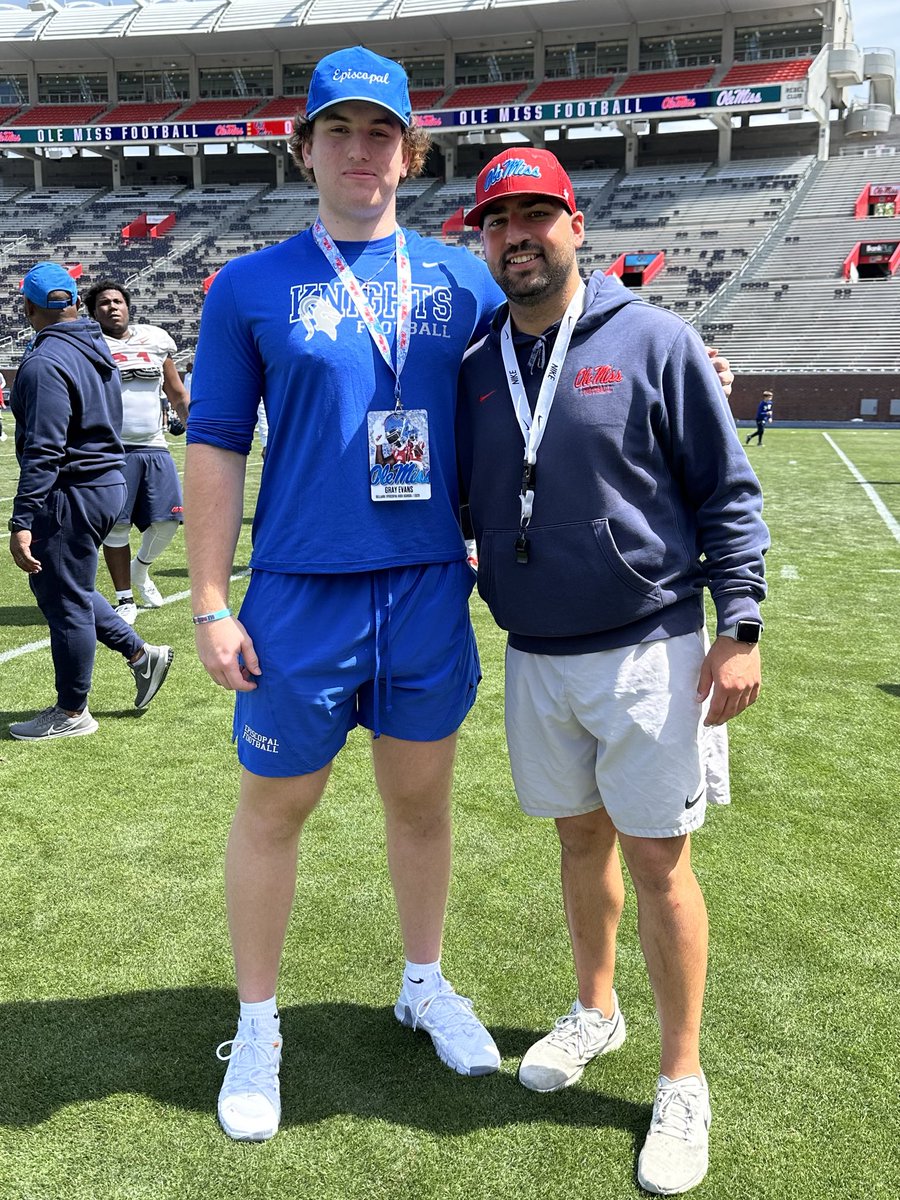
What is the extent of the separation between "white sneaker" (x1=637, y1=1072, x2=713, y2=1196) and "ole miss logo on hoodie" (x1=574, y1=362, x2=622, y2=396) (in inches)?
58.4

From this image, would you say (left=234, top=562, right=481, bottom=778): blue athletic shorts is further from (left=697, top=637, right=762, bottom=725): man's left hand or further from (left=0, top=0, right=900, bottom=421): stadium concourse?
(left=0, top=0, right=900, bottom=421): stadium concourse

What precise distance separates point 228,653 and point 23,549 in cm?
251

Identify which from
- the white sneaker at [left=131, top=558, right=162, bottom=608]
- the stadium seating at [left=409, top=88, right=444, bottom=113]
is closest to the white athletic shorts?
the white sneaker at [left=131, top=558, right=162, bottom=608]

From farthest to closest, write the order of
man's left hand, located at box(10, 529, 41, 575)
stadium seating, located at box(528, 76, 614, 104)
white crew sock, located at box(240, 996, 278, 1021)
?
stadium seating, located at box(528, 76, 614, 104) → man's left hand, located at box(10, 529, 41, 575) → white crew sock, located at box(240, 996, 278, 1021)

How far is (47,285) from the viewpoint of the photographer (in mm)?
4383

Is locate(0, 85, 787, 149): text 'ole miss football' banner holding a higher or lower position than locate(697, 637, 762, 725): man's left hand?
higher

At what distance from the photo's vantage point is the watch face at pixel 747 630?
6.84ft

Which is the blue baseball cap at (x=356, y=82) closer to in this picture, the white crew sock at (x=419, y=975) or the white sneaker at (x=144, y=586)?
the white crew sock at (x=419, y=975)

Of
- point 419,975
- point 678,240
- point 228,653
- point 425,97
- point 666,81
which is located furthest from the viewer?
point 425,97


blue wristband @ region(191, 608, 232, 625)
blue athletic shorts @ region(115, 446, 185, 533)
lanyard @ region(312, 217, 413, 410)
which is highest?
lanyard @ region(312, 217, 413, 410)

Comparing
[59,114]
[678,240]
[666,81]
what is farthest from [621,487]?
[59,114]

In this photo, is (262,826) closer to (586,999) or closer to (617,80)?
(586,999)

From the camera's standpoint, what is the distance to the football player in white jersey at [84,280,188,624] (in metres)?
6.02

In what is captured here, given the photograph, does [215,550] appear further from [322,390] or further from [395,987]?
[395,987]
